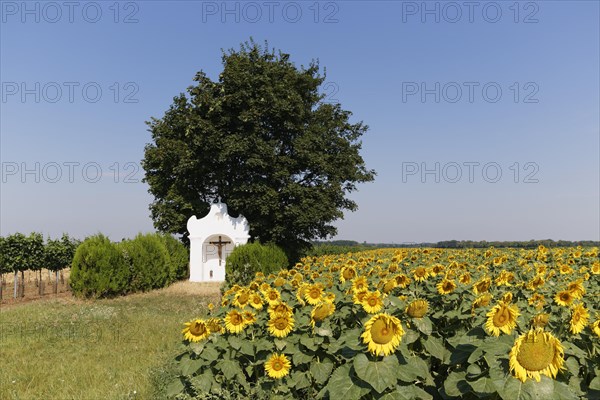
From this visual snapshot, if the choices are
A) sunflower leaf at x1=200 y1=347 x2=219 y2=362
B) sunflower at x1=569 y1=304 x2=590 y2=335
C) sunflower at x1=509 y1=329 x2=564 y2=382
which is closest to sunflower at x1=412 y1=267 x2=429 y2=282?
sunflower at x1=569 y1=304 x2=590 y2=335

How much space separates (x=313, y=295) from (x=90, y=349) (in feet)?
21.6

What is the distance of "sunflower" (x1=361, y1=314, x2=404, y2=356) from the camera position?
2873 millimetres

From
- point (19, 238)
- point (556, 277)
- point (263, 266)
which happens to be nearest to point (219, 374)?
point (556, 277)

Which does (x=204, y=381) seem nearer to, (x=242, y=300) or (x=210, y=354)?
(x=210, y=354)

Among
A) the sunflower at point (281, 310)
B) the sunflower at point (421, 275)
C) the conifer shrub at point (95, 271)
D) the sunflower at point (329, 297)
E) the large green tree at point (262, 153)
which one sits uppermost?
the large green tree at point (262, 153)

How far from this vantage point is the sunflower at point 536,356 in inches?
91.9

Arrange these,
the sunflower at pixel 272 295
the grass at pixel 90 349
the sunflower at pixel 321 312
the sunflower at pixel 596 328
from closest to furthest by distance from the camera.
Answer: the sunflower at pixel 596 328 < the sunflower at pixel 321 312 < the sunflower at pixel 272 295 < the grass at pixel 90 349

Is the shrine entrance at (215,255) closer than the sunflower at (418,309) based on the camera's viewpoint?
No

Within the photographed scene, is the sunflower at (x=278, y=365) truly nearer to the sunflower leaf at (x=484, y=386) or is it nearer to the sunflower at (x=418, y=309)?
the sunflower at (x=418, y=309)

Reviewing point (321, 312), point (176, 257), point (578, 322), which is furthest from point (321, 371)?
point (176, 257)

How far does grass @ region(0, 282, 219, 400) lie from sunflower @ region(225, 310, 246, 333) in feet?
6.75

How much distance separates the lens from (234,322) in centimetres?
471

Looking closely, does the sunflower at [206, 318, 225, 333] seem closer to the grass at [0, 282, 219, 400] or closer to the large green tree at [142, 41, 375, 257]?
the grass at [0, 282, 219, 400]

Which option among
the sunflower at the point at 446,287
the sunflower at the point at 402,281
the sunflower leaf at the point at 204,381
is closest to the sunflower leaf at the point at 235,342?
the sunflower leaf at the point at 204,381
